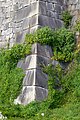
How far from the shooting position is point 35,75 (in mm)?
9867

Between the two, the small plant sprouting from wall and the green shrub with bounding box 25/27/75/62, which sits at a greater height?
the small plant sprouting from wall

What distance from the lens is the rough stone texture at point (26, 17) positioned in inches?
435

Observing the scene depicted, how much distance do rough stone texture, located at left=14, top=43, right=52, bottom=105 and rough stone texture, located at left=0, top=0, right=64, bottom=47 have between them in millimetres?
850

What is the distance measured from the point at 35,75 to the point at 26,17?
233 centimetres

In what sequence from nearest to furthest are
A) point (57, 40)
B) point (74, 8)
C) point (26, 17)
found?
point (57, 40) < point (26, 17) < point (74, 8)

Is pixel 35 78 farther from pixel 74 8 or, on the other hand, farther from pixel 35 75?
pixel 74 8

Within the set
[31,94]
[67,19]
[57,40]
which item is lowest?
[31,94]

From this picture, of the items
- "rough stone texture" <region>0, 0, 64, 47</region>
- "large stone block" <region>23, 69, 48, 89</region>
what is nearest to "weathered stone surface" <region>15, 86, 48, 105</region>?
"large stone block" <region>23, 69, 48, 89</region>

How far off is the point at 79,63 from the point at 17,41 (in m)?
2.21

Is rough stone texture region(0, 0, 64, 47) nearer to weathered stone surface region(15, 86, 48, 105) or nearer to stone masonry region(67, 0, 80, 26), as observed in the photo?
stone masonry region(67, 0, 80, 26)

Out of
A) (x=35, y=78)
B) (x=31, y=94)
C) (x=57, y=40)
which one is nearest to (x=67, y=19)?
(x=57, y=40)

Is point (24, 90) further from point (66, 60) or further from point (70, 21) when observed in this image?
point (70, 21)

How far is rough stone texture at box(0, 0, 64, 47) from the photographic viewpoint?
36.3 ft

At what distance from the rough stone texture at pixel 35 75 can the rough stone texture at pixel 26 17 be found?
0.85 meters
